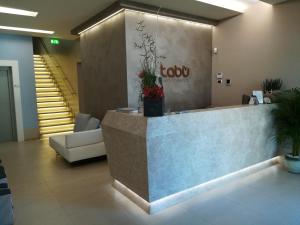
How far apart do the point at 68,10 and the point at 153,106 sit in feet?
10.9

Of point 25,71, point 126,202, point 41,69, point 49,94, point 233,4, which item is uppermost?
point 233,4

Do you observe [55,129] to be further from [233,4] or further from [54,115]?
[233,4]

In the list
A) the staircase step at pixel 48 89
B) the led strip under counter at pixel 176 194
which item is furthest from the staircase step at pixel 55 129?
the led strip under counter at pixel 176 194

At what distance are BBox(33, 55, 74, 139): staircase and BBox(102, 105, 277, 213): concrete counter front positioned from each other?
5149mm

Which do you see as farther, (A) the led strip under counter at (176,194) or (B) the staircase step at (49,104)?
(B) the staircase step at (49,104)

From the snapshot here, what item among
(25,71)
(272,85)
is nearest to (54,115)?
(25,71)

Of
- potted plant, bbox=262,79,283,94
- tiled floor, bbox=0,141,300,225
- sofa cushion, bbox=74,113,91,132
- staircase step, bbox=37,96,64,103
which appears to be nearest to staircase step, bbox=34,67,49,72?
staircase step, bbox=37,96,64,103

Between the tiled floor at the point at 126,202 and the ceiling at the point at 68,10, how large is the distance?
3.15 m

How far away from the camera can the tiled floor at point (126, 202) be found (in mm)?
2691

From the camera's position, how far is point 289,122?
13.0 ft

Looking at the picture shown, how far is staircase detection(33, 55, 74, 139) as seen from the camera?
7867 millimetres

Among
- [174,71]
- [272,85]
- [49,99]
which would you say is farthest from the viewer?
[49,99]

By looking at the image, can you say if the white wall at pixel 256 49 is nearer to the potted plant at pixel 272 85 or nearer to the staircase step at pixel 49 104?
the potted plant at pixel 272 85

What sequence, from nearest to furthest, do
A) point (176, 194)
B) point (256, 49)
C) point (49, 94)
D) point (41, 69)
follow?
point (176, 194), point (256, 49), point (49, 94), point (41, 69)
